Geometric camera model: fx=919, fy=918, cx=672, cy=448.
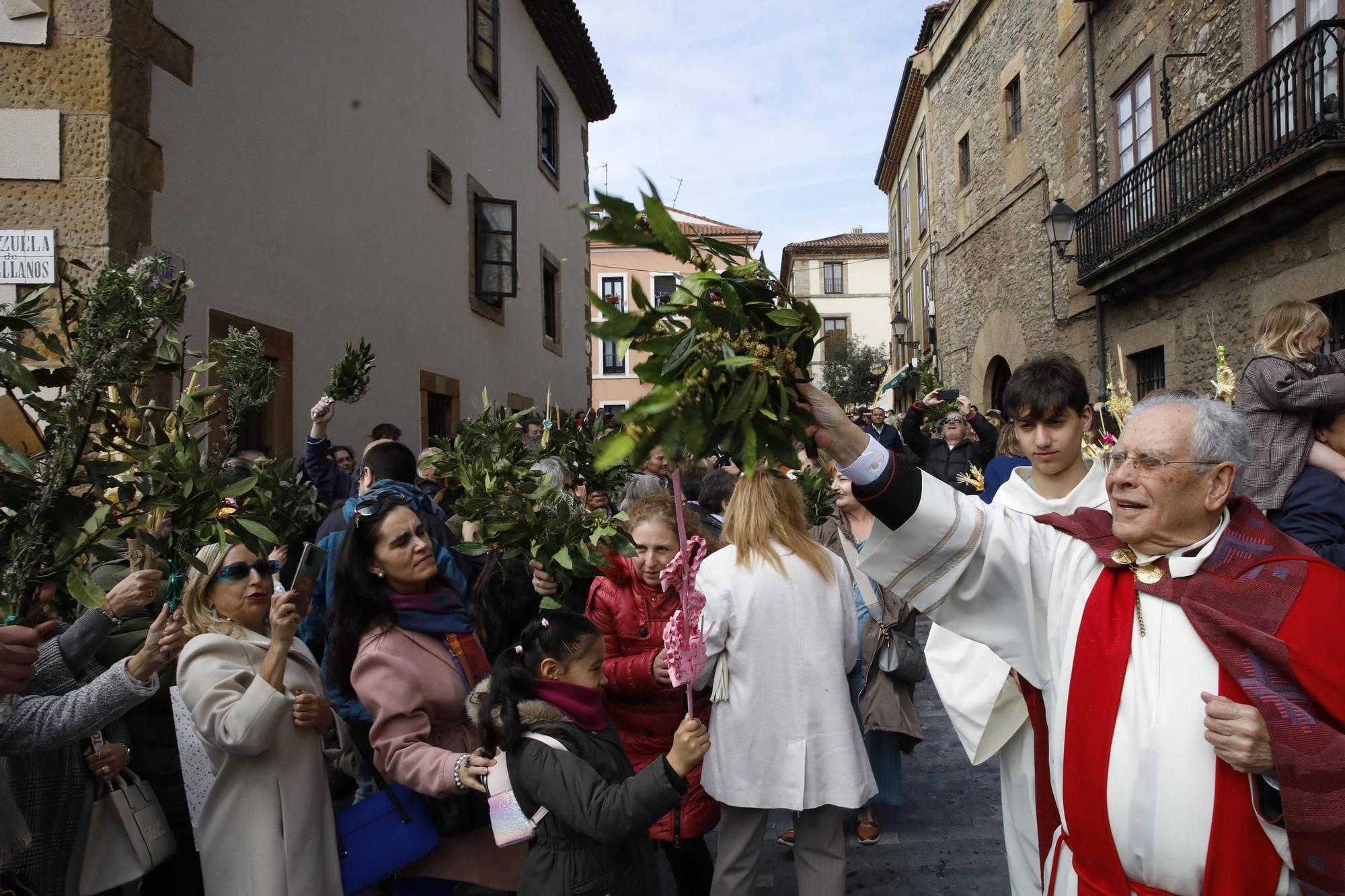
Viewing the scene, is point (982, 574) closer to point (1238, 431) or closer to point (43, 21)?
point (1238, 431)

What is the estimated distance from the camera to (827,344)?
4347 cm

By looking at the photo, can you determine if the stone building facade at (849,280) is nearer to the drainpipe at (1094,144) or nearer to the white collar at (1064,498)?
the drainpipe at (1094,144)

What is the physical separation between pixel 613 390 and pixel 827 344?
45.6 ft

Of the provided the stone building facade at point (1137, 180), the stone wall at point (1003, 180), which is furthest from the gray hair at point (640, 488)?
the stone wall at point (1003, 180)

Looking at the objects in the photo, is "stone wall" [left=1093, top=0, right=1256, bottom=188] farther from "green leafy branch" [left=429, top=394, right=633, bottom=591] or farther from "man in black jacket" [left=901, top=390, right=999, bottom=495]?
"green leafy branch" [left=429, top=394, right=633, bottom=591]

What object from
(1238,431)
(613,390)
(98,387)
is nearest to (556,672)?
(98,387)

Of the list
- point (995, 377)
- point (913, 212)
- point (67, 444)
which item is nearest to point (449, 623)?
point (67, 444)

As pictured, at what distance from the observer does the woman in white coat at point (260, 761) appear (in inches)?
105

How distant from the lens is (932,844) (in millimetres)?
4355

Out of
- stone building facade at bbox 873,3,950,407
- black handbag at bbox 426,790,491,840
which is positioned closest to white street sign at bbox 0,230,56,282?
black handbag at bbox 426,790,491,840

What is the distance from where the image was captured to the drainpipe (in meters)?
12.7

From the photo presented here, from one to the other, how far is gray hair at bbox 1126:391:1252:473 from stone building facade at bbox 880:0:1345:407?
23.6 feet

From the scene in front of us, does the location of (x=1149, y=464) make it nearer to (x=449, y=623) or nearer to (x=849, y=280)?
(x=449, y=623)

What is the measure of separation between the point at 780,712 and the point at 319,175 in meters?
6.91
